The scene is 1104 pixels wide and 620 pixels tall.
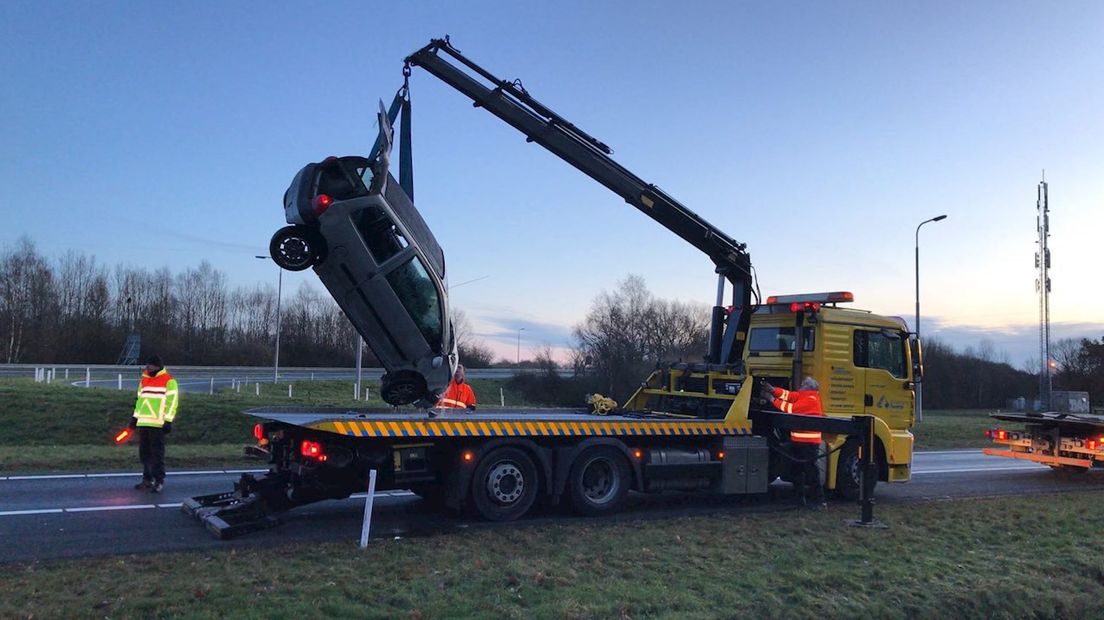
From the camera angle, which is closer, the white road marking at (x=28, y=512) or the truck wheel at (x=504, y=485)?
the white road marking at (x=28, y=512)

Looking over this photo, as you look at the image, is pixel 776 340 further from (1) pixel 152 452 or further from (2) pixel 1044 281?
(2) pixel 1044 281

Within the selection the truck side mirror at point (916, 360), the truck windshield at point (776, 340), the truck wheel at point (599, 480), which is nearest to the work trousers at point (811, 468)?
the truck windshield at point (776, 340)

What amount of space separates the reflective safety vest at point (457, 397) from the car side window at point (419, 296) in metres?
1.13

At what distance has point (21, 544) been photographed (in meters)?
7.09

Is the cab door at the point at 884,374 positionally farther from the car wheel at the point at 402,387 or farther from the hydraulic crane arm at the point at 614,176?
the car wheel at the point at 402,387

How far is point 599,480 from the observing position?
9.77m

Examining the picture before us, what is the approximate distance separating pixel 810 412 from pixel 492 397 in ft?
127

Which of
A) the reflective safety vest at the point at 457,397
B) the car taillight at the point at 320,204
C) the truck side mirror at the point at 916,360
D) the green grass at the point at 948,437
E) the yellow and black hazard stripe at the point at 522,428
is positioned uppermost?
the car taillight at the point at 320,204

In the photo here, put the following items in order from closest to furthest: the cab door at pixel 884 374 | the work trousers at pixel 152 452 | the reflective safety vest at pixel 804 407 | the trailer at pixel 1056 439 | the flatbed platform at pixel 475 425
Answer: the flatbed platform at pixel 475 425 < the work trousers at pixel 152 452 < the reflective safety vest at pixel 804 407 < the cab door at pixel 884 374 < the trailer at pixel 1056 439

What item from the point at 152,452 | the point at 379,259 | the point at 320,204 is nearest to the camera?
the point at 320,204

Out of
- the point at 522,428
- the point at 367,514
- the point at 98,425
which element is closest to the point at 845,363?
the point at 522,428

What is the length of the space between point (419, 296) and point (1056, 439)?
13012mm

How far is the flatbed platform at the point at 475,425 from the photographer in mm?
8070

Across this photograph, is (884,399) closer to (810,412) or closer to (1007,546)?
(810,412)
